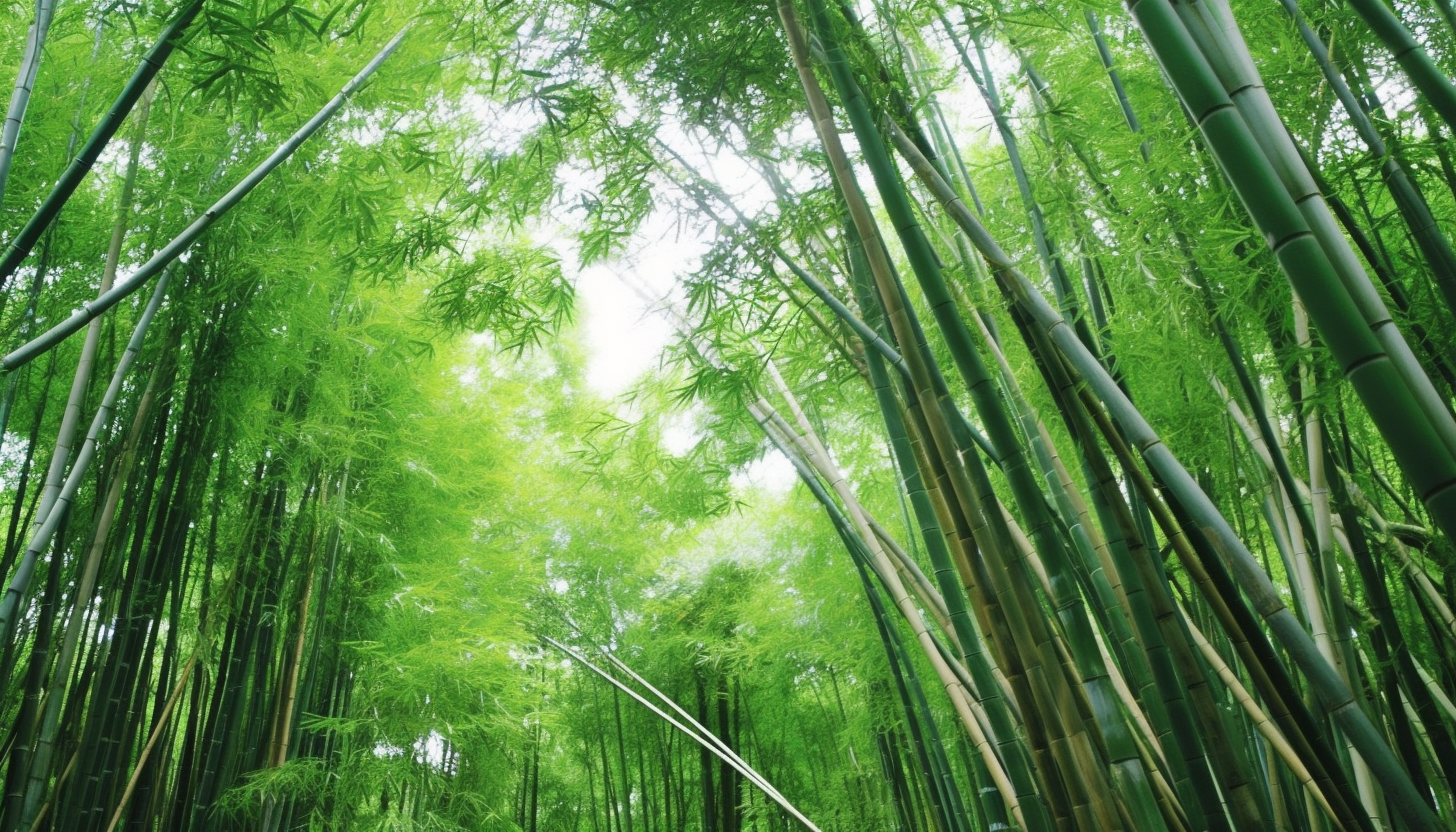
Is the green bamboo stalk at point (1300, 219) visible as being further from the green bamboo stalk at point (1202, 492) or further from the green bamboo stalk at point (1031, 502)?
the green bamboo stalk at point (1031, 502)

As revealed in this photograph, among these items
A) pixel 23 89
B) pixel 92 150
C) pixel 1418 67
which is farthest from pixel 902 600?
pixel 23 89

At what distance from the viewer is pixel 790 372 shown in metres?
3.23

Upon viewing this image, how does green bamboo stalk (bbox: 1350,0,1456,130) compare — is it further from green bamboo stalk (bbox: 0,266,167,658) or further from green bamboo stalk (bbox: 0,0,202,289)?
green bamboo stalk (bbox: 0,266,167,658)

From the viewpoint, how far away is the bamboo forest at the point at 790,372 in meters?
1.33

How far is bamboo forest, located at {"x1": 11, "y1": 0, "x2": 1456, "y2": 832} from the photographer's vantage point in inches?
52.2

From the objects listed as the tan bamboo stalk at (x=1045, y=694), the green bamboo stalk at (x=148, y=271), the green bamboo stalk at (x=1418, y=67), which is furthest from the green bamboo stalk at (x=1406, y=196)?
the green bamboo stalk at (x=148, y=271)

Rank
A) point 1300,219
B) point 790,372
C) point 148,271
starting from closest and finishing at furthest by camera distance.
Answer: point 1300,219
point 148,271
point 790,372

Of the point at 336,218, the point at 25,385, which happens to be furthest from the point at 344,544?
the point at 336,218

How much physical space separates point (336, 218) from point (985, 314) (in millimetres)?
2087

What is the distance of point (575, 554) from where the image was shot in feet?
21.2

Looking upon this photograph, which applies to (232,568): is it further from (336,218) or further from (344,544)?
(336,218)

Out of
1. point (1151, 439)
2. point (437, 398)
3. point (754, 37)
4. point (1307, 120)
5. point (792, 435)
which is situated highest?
point (437, 398)

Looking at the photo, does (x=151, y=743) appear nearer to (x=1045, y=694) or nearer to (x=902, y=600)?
(x=902, y=600)

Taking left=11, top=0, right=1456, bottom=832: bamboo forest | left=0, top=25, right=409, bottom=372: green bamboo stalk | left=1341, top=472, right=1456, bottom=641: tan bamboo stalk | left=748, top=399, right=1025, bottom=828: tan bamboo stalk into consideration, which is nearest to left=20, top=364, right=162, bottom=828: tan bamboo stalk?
left=11, top=0, right=1456, bottom=832: bamboo forest
